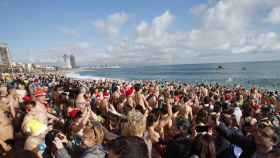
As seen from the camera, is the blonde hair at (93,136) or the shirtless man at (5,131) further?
the shirtless man at (5,131)

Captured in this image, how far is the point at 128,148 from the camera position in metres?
1.66

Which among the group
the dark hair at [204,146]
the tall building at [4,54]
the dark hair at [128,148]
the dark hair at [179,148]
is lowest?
the dark hair at [179,148]

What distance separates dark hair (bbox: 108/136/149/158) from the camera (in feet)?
5.41

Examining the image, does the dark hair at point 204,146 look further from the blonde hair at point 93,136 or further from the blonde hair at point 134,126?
the blonde hair at point 93,136

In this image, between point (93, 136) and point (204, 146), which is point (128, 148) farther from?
point (204, 146)

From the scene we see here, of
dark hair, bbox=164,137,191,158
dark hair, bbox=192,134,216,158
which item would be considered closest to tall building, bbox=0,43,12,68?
dark hair, bbox=164,137,191,158

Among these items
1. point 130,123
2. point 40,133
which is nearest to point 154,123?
point 130,123

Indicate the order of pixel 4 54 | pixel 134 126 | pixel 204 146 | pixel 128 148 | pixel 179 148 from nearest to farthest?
1. pixel 128 148
2. pixel 204 146
3. pixel 134 126
4. pixel 179 148
5. pixel 4 54

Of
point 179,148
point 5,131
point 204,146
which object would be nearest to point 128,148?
point 204,146

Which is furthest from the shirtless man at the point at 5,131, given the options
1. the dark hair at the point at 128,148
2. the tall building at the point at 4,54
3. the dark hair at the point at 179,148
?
the tall building at the point at 4,54

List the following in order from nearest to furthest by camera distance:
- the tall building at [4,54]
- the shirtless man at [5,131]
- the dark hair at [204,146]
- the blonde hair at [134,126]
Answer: the dark hair at [204,146]
the blonde hair at [134,126]
the shirtless man at [5,131]
the tall building at [4,54]

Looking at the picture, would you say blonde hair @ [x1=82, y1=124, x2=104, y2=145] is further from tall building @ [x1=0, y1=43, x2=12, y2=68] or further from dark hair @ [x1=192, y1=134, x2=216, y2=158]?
tall building @ [x1=0, y1=43, x2=12, y2=68]

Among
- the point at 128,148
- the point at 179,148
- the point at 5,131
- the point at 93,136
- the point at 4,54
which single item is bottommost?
the point at 179,148

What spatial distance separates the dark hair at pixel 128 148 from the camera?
165cm
